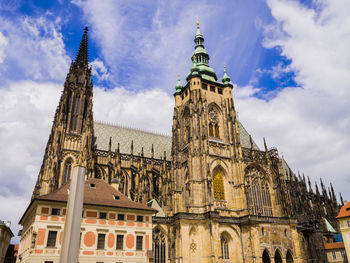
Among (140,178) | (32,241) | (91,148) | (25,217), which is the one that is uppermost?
(91,148)

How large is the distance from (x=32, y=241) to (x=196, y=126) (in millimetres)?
27720

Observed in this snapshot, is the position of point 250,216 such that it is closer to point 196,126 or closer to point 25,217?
point 196,126

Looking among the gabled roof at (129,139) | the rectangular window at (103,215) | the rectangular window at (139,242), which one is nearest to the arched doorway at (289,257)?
the rectangular window at (139,242)

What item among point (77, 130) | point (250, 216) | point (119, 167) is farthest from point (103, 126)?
point (250, 216)

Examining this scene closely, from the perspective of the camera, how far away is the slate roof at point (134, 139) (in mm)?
52812

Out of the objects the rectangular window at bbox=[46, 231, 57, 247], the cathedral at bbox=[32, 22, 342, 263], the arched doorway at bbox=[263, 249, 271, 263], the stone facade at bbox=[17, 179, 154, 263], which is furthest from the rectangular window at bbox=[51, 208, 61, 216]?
the arched doorway at bbox=[263, 249, 271, 263]

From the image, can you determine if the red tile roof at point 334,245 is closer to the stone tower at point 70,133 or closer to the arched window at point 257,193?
the arched window at point 257,193

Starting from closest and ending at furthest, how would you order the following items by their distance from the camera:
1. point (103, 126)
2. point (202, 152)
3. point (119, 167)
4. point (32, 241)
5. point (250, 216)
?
1. point (32, 241)
2. point (250, 216)
3. point (202, 152)
4. point (119, 167)
5. point (103, 126)

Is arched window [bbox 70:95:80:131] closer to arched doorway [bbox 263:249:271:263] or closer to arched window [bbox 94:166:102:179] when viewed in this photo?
arched window [bbox 94:166:102:179]

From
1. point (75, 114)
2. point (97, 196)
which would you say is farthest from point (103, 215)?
point (75, 114)

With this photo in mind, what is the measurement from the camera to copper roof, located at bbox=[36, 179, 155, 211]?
26.3 m

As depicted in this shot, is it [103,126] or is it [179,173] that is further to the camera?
[103,126]

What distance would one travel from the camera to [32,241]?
931 inches

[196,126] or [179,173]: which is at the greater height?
[196,126]
